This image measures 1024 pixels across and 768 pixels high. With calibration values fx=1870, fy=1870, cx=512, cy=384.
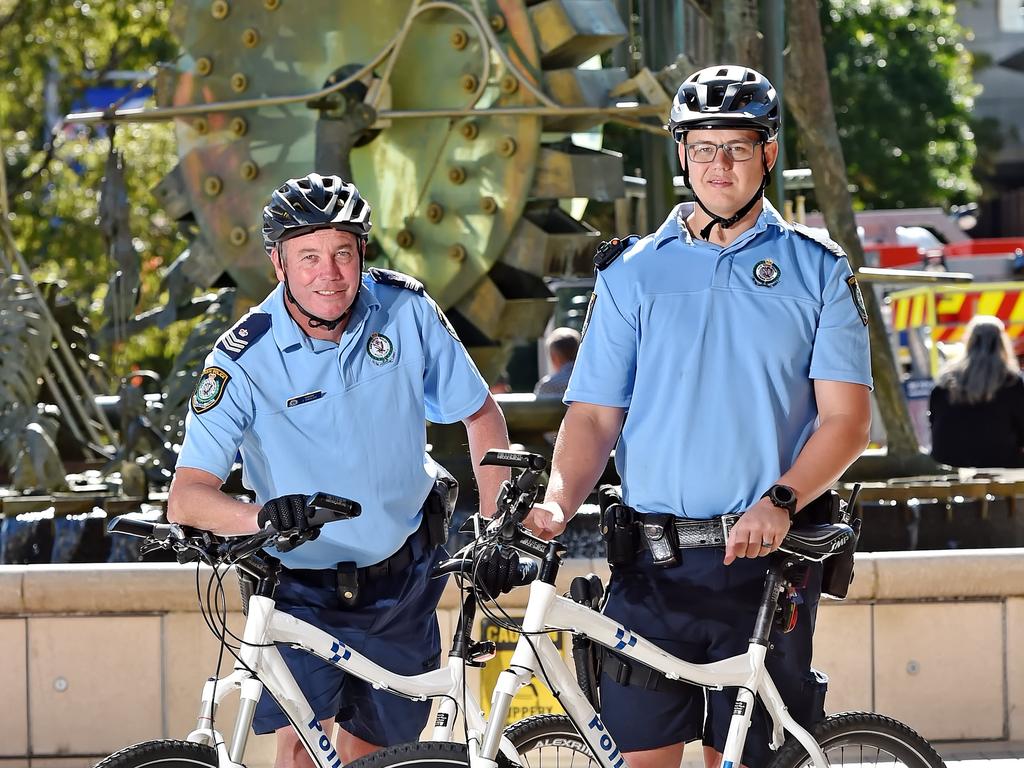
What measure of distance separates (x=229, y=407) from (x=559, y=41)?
5137 mm

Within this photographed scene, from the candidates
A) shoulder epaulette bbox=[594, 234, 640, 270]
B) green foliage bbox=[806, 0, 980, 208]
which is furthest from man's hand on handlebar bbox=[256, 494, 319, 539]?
green foliage bbox=[806, 0, 980, 208]

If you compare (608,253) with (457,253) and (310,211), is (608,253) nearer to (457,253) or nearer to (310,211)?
(310,211)

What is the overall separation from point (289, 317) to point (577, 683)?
984mm

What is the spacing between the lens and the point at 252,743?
387 cm

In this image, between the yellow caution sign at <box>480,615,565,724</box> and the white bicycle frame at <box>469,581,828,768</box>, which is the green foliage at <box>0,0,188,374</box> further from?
the white bicycle frame at <box>469,581,828,768</box>

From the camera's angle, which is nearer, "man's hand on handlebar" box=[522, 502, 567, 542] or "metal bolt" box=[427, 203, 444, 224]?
"man's hand on handlebar" box=[522, 502, 567, 542]

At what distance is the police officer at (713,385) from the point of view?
3.62 meters

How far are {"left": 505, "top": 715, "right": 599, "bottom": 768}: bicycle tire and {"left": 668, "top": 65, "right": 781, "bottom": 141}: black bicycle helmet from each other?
1230 mm

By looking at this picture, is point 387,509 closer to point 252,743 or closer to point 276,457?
point 276,457

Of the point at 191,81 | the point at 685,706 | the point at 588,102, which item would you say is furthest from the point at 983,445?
the point at 685,706

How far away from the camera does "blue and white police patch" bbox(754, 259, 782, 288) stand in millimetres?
3629

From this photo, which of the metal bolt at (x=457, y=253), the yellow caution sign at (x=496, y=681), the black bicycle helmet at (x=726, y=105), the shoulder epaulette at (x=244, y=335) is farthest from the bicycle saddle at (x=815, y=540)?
the metal bolt at (x=457, y=253)

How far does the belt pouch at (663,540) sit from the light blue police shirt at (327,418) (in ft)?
1.98

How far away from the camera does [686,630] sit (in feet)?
12.1
